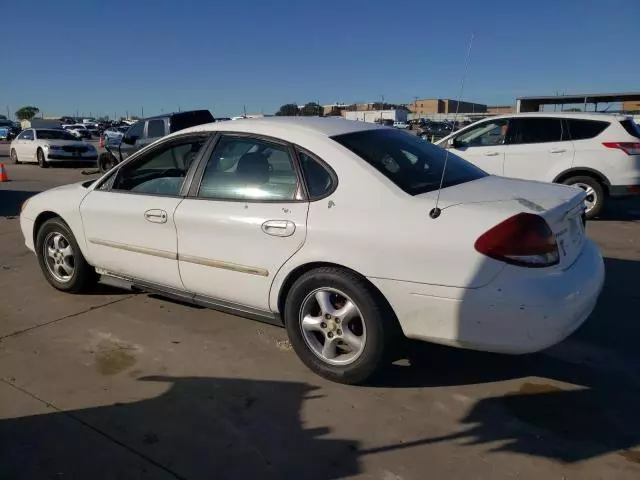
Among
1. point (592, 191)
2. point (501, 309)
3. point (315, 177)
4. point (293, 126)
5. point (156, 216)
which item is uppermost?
point (293, 126)

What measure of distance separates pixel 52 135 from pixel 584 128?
1774 centimetres

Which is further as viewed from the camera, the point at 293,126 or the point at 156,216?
the point at 156,216

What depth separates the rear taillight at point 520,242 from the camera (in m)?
2.78

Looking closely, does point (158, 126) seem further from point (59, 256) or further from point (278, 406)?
point (278, 406)

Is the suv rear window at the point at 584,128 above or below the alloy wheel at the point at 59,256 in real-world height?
above

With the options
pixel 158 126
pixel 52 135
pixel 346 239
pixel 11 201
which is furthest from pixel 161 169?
pixel 52 135

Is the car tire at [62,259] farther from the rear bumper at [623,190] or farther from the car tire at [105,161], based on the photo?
the car tire at [105,161]

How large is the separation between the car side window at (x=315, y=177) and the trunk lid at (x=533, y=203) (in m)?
0.58

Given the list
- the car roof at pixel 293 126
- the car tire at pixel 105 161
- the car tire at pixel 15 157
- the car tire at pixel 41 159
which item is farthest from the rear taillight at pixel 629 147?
the car tire at pixel 15 157

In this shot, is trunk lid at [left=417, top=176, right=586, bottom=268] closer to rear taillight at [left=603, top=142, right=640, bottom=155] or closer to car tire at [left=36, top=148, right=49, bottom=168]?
rear taillight at [left=603, top=142, right=640, bottom=155]

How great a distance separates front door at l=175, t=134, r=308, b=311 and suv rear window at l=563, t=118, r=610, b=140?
6457mm

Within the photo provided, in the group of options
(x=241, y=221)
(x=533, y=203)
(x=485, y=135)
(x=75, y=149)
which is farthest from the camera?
(x=75, y=149)

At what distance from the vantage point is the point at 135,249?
13.8 ft

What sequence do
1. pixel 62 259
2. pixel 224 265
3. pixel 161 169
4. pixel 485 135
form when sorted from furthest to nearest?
pixel 485 135 → pixel 62 259 → pixel 161 169 → pixel 224 265
